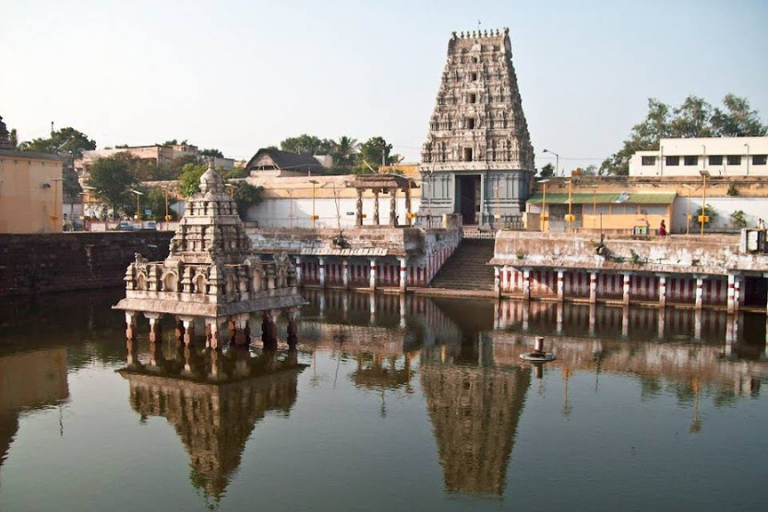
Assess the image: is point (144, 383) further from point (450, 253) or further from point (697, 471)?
point (450, 253)

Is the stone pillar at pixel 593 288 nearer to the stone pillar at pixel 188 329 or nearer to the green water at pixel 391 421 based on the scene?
the green water at pixel 391 421

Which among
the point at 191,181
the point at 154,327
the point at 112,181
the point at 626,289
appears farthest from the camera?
the point at 112,181

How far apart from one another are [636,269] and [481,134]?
1753 cm

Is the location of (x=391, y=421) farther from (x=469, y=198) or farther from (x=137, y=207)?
(x=137, y=207)

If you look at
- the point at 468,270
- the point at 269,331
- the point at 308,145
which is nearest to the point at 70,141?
the point at 308,145

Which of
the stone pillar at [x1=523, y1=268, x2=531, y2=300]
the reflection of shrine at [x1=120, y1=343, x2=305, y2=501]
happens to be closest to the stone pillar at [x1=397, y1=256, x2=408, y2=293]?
the stone pillar at [x1=523, y1=268, x2=531, y2=300]

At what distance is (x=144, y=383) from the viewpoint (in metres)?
23.2

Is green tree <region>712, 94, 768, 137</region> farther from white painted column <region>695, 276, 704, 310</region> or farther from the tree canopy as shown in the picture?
white painted column <region>695, 276, 704, 310</region>

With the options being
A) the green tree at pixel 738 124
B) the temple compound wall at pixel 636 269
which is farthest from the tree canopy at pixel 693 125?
the temple compound wall at pixel 636 269

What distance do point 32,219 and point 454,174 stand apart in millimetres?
25181

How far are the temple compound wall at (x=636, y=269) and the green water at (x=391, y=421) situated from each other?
383 cm

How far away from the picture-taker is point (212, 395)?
2186 cm

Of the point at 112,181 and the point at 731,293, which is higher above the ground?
the point at 112,181

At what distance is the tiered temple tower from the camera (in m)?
51.2
